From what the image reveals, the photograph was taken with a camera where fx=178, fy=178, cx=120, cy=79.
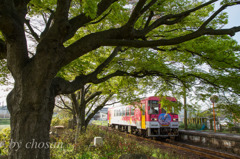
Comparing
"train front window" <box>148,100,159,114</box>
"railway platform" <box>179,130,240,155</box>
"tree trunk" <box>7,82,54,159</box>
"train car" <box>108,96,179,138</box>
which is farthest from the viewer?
"train front window" <box>148,100,159,114</box>

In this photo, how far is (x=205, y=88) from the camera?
6.54 metres

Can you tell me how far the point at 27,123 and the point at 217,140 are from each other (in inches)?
414

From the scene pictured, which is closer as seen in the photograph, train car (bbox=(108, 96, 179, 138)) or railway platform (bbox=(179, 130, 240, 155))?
railway platform (bbox=(179, 130, 240, 155))

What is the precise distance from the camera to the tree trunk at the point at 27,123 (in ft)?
12.0

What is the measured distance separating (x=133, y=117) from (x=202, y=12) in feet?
37.6

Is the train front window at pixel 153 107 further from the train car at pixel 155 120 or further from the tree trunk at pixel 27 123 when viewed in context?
the tree trunk at pixel 27 123

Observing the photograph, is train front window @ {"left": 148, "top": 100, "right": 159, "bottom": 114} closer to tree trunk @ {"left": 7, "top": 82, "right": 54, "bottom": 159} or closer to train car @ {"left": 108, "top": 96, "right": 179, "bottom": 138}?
train car @ {"left": 108, "top": 96, "right": 179, "bottom": 138}

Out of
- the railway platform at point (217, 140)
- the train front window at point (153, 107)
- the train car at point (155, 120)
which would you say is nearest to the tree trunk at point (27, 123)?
the railway platform at point (217, 140)

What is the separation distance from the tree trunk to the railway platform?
9399 millimetres

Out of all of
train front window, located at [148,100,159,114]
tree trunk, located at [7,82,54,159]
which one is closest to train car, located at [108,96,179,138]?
train front window, located at [148,100,159,114]

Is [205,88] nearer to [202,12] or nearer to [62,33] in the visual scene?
[202,12]

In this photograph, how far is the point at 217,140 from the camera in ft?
34.2

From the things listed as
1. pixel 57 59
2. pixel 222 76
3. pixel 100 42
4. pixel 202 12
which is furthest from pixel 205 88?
pixel 57 59

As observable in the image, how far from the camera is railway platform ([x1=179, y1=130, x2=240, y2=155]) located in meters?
9.20
